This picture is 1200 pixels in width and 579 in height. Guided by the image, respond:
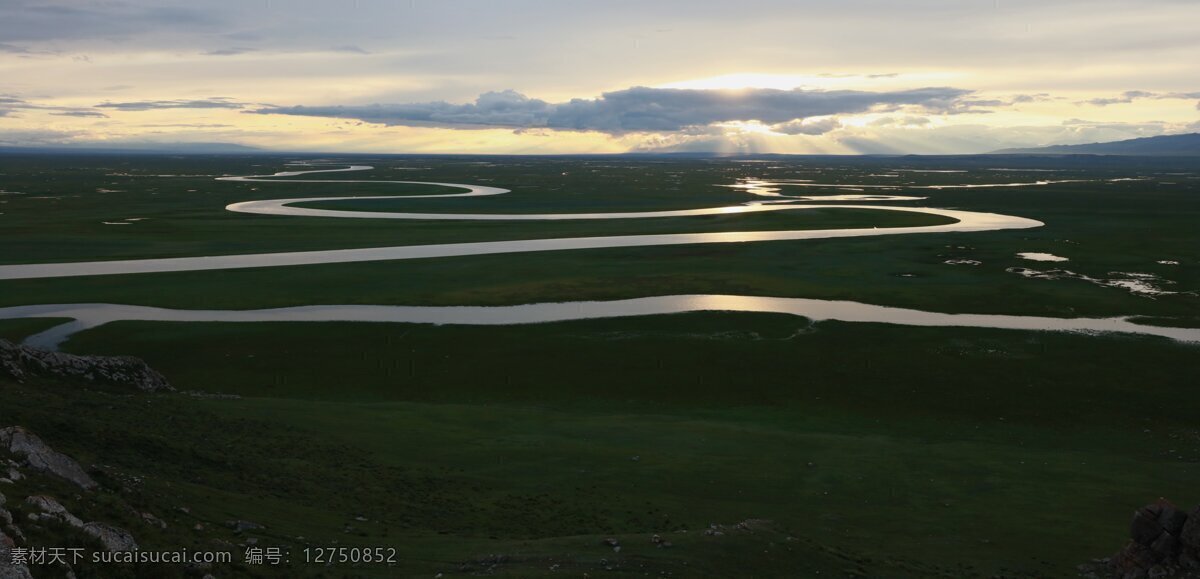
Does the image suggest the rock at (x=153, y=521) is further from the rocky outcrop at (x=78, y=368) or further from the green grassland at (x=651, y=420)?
the rocky outcrop at (x=78, y=368)

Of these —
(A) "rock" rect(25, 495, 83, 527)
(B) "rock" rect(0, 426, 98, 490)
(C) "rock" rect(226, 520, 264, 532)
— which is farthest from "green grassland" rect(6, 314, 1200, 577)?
(A) "rock" rect(25, 495, 83, 527)

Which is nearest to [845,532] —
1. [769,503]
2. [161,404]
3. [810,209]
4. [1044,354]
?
[769,503]

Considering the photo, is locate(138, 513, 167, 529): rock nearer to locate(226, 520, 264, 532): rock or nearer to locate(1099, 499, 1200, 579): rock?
locate(226, 520, 264, 532): rock

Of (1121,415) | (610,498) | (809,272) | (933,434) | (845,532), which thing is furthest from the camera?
(809,272)

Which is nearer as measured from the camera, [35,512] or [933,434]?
[35,512]

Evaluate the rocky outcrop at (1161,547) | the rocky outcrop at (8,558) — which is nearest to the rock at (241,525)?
the rocky outcrop at (8,558)

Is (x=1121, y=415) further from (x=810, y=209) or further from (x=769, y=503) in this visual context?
(x=810, y=209)
